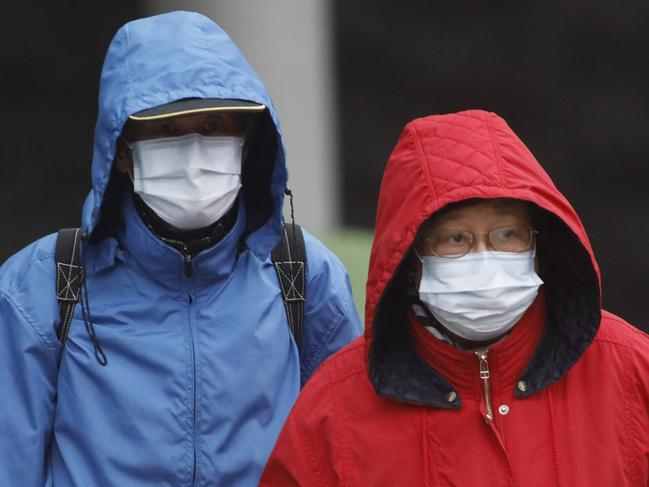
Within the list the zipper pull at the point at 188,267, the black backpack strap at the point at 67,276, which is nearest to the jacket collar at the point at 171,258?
the zipper pull at the point at 188,267

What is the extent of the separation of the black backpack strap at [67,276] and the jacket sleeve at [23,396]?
0.06m

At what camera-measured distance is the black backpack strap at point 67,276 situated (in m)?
4.41

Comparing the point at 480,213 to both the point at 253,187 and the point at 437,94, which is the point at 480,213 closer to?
the point at 253,187

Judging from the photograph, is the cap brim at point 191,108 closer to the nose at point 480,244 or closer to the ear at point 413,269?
the ear at point 413,269

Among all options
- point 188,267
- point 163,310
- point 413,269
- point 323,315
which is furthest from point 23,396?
point 413,269

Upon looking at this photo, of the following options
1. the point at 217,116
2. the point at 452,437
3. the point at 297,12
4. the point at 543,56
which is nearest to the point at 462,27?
the point at 543,56

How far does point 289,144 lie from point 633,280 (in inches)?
93.6

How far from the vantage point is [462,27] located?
361 inches

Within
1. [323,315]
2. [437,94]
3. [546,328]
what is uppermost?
[546,328]

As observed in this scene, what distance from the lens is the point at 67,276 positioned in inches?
175

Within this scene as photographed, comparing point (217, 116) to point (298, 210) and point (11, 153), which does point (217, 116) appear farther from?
point (11, 153)

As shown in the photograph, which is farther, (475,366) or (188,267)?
(188,267)

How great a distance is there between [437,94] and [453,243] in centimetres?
512

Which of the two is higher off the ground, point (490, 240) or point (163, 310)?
point (490, 240)
